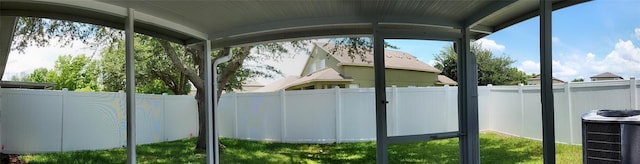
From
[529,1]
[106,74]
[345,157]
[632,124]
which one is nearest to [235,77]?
[106,74]

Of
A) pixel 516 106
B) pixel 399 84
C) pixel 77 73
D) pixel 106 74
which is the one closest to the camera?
pixel 399 84

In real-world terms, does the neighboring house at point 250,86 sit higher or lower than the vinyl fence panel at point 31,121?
higher

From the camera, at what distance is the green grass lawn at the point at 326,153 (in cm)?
342

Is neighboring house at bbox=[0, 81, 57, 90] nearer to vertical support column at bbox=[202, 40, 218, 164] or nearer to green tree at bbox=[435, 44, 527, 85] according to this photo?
vertical support column at bbox=[202, 40, 218, 164]

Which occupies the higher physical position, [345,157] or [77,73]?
[77,73]

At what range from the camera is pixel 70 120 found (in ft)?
15.2

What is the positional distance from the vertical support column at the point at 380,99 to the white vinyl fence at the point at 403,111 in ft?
0.47

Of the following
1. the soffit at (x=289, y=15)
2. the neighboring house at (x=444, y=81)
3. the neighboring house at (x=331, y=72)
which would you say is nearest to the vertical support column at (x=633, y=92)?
the soffit at (x=289, y=15)

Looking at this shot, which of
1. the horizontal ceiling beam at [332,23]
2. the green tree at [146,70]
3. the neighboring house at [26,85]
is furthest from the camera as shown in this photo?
the green tree at [146,70]

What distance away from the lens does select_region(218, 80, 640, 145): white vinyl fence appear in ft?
10.7

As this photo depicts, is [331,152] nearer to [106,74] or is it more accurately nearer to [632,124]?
[106,74]

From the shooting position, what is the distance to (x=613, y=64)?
9.07 feet

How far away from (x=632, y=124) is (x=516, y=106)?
8.57ft

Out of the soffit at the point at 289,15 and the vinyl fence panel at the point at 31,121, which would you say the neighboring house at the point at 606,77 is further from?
the vinyl fence panel at the point at 31,121
